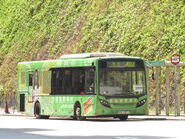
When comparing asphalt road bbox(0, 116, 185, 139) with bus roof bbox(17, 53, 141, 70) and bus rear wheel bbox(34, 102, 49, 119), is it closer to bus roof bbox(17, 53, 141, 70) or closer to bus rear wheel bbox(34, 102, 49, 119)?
bus roof bbox(17, 53, 141, 70)

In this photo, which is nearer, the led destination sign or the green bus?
the green bus

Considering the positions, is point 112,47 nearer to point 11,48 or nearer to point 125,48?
point 125,48

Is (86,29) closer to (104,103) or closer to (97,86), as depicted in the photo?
(97,86)

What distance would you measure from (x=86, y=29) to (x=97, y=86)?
23733 mm

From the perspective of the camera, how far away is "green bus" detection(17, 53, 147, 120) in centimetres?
3184

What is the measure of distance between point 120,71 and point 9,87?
32.5 meters

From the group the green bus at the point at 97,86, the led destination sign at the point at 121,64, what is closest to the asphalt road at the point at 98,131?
the green bus at the point at 97,86

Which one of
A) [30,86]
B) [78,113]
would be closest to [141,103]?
[78,113]

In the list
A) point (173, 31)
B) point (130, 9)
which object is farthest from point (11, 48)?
point (173, 31)

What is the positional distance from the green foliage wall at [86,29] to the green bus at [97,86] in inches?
284

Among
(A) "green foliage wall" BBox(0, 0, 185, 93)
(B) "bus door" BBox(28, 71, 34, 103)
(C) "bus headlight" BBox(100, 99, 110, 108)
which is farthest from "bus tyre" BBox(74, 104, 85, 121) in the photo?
(A) "green foliage wall" BBox(0, 0, 185, 93)

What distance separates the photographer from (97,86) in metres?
31.8

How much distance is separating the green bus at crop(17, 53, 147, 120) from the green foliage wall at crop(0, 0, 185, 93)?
284 inches

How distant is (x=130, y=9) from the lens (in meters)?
49.2
